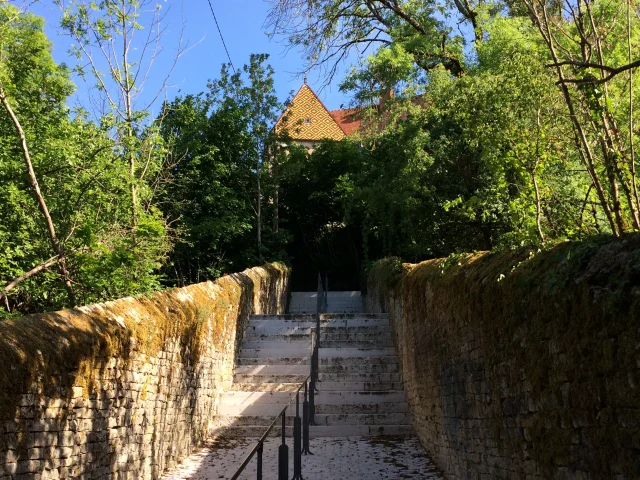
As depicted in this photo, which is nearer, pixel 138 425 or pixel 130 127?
pixel 138 425

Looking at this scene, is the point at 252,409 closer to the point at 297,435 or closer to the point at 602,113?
the point at 297,435

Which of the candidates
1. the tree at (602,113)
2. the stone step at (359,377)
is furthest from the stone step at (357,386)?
the tree at (602,113)

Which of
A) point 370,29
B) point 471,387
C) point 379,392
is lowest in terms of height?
point 379,392

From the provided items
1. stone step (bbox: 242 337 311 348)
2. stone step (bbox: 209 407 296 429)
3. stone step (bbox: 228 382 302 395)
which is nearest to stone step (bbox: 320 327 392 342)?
stone step (bbox: 242 337 311 348)

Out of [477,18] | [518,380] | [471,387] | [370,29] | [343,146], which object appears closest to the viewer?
[518,380]

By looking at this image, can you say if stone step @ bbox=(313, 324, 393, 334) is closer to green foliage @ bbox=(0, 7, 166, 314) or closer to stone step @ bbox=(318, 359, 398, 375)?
stone step @ bbox=(318, 359, 398, 375)

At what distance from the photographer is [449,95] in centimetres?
937

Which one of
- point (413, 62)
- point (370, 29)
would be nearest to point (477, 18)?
point (413, 62)

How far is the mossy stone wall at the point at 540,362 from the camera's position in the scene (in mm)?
2377

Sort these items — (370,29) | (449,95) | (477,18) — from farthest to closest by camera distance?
(370,29)
(477,18)
(449,95)

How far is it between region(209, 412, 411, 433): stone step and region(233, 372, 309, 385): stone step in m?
0.98

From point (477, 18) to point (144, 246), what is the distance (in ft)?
30.4

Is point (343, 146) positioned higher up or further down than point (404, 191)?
higher up

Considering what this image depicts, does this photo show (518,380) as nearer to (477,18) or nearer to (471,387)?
(471,387)
